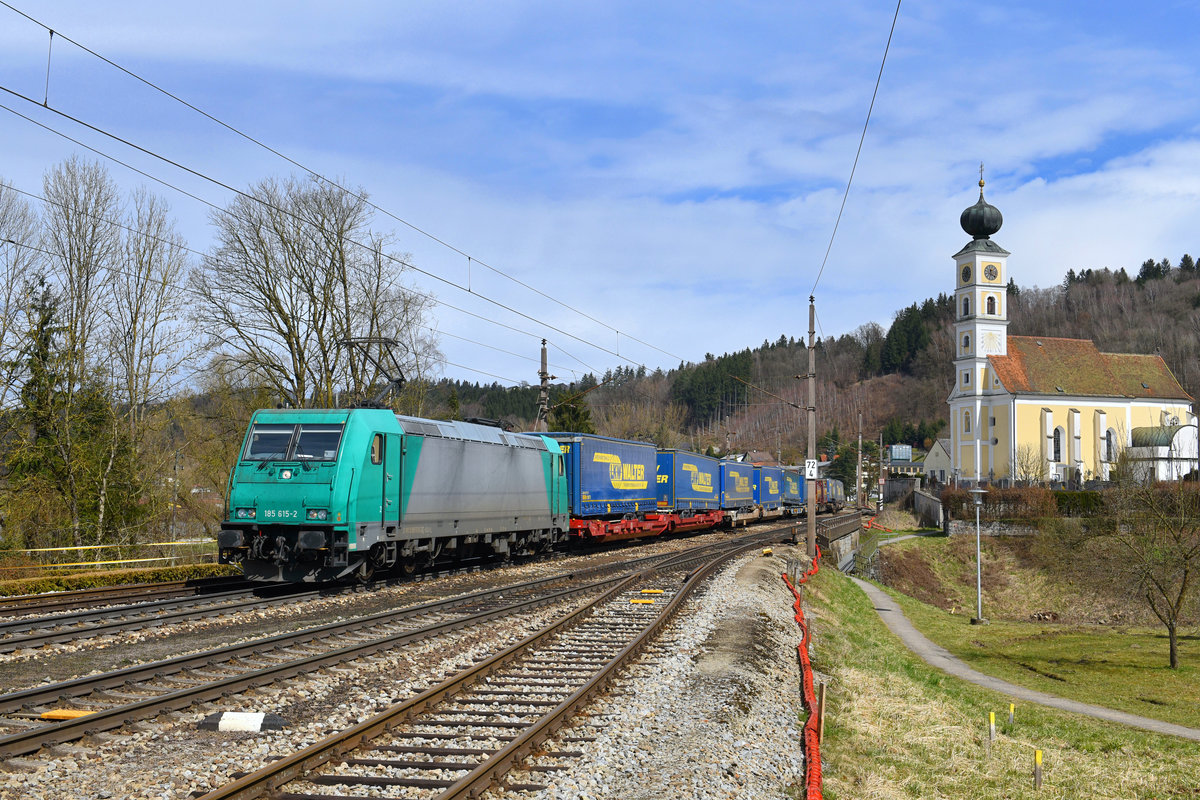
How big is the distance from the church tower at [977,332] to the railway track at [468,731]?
7882cm

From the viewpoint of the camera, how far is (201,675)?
31.5ft

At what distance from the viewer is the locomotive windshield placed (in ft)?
54.3

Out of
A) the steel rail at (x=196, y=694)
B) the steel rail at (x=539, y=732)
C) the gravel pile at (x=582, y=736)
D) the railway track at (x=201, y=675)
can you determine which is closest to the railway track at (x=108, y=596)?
the railway track at (x=201, y=675)

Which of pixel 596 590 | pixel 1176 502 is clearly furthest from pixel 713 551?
pixel 1176 502


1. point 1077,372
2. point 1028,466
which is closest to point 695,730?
point 1028,466

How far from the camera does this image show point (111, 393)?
29734mm

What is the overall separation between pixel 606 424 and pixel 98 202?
59.2 metres

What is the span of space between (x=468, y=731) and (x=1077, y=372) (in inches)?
3649

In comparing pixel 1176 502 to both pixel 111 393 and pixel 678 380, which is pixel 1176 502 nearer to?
pixel 111 393

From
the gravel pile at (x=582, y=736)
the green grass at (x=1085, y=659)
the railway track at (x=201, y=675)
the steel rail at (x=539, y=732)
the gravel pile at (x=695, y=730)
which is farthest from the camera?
the green grass at (x=1085, y=659)

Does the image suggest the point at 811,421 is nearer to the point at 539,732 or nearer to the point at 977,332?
the point at 539,732

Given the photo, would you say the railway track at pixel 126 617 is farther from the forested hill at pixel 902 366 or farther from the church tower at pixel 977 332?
the forested hill at pixel 902 366

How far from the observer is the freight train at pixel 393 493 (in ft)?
53.3

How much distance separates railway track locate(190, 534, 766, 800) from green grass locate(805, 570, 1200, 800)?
2.64 metres
